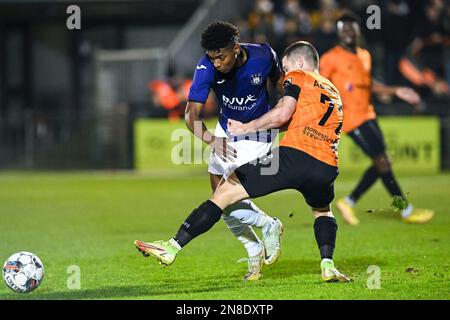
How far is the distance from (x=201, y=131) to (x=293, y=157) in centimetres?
80

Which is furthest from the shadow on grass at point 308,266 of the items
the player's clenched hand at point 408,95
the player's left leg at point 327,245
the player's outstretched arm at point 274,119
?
the player's clenched hand at point 408,95

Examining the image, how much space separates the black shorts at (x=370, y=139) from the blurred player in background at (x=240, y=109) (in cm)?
399

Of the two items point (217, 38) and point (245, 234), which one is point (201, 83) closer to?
point (217, 38)

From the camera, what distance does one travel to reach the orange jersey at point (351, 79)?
12.5 metres

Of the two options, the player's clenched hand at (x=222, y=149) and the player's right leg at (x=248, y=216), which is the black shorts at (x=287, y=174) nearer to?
the player's clenched hand at (x=222, y=149)

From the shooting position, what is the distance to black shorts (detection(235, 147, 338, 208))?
7.50 meters

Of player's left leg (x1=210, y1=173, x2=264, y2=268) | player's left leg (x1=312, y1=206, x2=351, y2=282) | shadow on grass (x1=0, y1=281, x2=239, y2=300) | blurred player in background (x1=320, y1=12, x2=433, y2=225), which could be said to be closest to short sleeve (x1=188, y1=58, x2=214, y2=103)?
player's left leg (x1=210, y1=173, x2=264, y2=268)

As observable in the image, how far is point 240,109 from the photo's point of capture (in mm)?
8508

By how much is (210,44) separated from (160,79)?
1854cm

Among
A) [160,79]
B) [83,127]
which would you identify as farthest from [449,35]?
[83,127]

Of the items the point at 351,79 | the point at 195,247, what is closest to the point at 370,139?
the point at 351,79

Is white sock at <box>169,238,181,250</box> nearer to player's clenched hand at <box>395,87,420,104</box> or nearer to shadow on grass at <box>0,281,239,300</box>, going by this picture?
shadow on grass at <box>0,281,239,300</box>

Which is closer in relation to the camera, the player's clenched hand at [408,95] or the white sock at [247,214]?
the white sock at [247,214]
